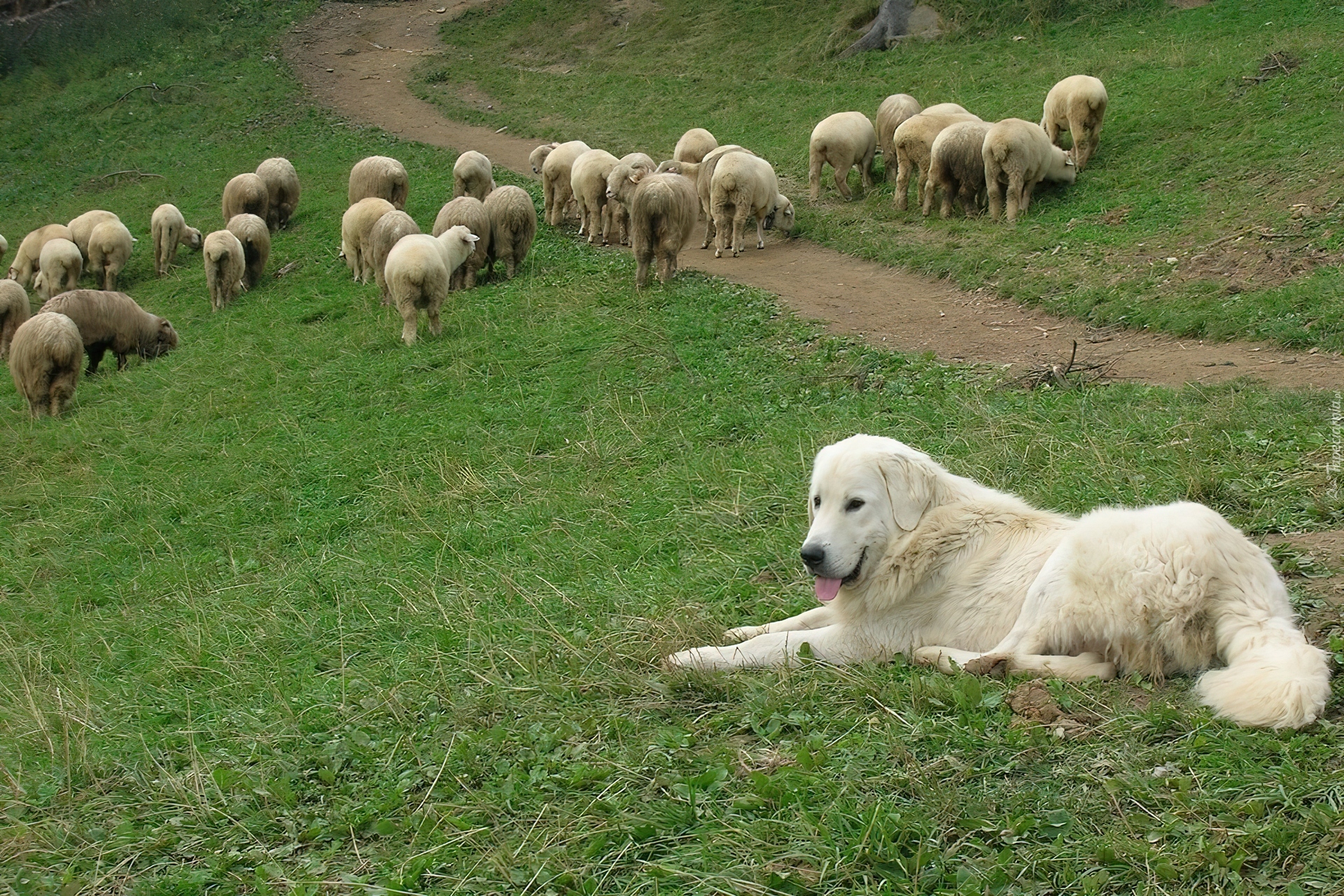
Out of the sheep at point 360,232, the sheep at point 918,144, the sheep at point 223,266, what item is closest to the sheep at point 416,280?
the sheep at point 360,232

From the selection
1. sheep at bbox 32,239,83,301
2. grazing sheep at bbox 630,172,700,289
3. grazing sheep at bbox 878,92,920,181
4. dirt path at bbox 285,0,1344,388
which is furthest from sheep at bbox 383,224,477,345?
sheep at bbox 32,239,83,301

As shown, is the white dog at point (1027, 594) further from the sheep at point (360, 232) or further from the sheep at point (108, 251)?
the sheep at point (108, 251)

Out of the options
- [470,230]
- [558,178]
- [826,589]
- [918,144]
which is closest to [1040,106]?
[918,144]

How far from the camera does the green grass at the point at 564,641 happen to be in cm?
324

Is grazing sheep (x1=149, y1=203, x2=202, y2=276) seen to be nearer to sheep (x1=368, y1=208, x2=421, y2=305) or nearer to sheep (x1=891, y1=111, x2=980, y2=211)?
sheep (x1=368, y1=208, x2=421, y2=305)

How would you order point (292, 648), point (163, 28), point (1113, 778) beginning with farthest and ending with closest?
point (163, 28) < point (292, 648) < point (1113, 778)

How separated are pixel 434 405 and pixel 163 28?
27118mm

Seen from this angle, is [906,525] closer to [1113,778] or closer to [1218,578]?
[1218,578]

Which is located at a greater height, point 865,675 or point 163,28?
point 163,28

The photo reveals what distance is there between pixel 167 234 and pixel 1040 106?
1439cm

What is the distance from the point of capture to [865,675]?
418cm

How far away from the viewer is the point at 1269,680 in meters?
3.49

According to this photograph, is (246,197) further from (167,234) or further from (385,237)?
(385,237)

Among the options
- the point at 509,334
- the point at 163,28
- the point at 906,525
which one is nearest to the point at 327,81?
the point at 163,28
